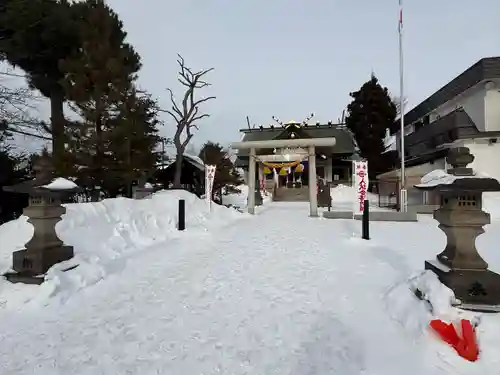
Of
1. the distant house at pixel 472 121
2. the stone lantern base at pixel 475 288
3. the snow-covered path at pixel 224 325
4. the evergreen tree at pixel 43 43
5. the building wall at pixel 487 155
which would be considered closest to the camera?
the snow-covered path at pixel 224 325

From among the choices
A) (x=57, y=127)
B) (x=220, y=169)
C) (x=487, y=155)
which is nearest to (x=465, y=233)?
(x=57, y=127)

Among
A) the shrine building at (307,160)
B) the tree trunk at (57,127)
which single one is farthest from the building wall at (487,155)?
the tree trunk at (57,127)

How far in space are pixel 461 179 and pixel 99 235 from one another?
274 inches

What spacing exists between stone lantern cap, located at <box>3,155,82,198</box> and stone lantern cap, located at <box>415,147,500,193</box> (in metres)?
5.46

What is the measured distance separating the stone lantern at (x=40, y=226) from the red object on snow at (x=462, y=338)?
17.0 feet

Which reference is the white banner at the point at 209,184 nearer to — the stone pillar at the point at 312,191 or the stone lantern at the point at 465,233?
the stone pillar at the point at 312,191

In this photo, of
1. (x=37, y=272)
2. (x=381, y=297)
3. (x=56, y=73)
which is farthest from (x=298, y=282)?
(x=56, y=73)

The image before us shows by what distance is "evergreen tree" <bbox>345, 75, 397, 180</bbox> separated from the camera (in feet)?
102

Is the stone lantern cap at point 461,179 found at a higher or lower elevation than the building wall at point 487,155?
lower

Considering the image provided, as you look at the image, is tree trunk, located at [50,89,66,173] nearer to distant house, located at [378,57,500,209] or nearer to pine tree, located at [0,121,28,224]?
pine tree, located at [0,121,28,224]

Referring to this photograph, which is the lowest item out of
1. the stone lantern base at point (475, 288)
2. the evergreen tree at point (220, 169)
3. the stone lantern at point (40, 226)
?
the stone lantern base at point (475, 288)

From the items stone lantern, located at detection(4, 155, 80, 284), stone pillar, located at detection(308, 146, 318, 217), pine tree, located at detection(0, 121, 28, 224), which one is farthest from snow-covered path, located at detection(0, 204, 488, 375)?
stone pillar, located at detection(308, 146, 318, 217)

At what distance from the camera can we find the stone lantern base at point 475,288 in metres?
3.94

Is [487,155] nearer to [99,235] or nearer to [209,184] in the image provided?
[209,184]
